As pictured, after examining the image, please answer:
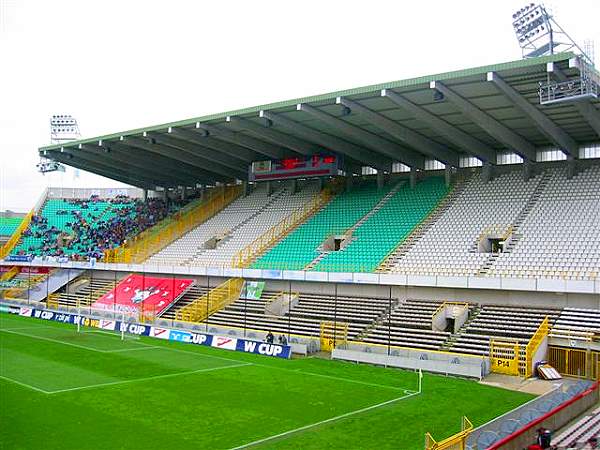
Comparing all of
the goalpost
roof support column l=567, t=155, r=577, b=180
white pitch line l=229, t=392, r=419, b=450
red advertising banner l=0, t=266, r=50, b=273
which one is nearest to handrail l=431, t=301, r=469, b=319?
white pitch line l=229, t=392, r=419, b=450

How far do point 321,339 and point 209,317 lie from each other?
8463 millimetres

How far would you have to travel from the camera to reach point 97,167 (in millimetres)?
51531

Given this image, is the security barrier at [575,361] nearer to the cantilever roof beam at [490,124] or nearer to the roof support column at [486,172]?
the cantilever roof beam at [490,124]

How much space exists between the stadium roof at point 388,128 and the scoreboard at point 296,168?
1.90 feet

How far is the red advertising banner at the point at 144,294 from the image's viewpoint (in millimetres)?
37656

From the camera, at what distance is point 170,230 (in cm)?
4875

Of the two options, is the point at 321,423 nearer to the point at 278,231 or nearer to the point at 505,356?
the point at 505,356

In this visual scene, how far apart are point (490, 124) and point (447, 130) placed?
2433mm

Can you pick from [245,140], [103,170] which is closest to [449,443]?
[245,140]

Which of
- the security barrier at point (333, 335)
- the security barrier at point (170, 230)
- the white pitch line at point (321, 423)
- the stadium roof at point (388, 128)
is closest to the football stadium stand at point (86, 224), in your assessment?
the security barrier at point (170, 230)

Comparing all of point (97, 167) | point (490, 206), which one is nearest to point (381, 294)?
point (490, 206)

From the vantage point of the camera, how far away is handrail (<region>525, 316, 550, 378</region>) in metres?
22.3

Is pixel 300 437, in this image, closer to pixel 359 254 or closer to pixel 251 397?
pixel 251 397

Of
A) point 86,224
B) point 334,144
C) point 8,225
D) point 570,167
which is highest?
point 334,144
